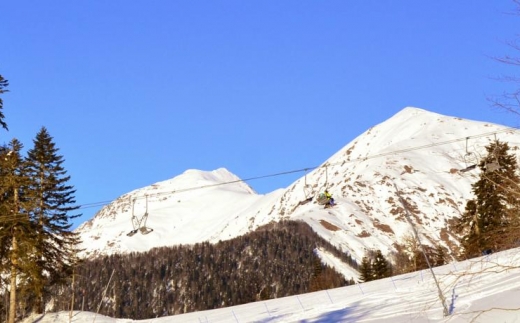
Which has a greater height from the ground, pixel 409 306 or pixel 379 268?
pixel 379 268

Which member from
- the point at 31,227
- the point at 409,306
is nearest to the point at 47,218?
the point at 31,227

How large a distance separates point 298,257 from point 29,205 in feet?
544

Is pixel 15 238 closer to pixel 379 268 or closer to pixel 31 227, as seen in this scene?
pixel 31 227

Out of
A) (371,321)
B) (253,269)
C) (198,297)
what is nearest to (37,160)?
(371,321)

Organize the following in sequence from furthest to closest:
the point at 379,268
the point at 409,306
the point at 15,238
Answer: the point at 379,268 < the point at 15,238 < the point at 409,306

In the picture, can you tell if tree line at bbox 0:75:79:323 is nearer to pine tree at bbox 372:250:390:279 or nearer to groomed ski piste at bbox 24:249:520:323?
groomed ski piste at bbox 24:249:520:323

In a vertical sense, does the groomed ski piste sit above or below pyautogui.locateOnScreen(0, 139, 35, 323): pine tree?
below

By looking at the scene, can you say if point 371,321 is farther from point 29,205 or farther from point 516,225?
point 29,205

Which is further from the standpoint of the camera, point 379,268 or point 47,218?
point 379,268

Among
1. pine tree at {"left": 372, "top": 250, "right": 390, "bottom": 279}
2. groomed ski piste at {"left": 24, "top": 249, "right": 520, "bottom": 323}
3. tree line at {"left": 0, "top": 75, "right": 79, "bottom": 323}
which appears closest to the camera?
groomed ski piste at {"left": 24, "top": 249, "right": 520, "bottom": 323}

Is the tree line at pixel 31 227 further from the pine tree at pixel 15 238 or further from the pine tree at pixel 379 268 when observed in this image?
the pine tree at pixel 379 268

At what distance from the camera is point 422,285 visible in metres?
25.4

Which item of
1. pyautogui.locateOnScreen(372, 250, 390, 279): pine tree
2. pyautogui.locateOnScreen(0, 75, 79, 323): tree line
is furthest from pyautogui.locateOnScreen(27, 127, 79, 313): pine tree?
pyautogui.locateOnScreen(372, 250, 390, 279): pine tree

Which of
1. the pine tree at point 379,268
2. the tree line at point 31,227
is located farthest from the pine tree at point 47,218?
the pine tree at point 379,268
